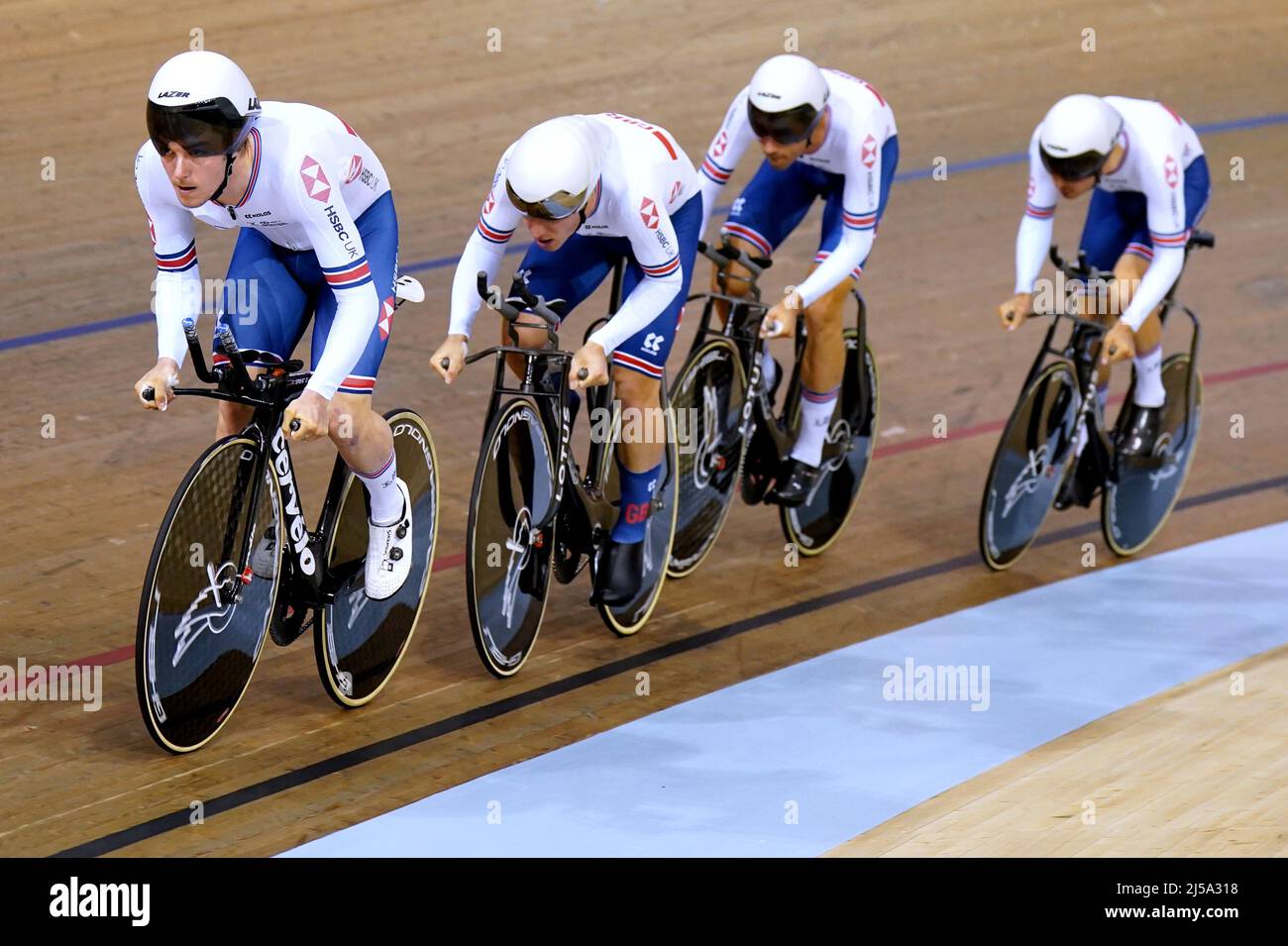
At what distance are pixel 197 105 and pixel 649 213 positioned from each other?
1038 millimetres

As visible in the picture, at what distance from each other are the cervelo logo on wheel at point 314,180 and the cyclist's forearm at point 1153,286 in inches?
87.2

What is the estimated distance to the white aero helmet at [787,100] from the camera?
4148 millimetres

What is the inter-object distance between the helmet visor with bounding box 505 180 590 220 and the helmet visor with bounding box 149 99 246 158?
0.62 meters

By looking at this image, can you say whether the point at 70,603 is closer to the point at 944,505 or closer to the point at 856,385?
the point at 856,385

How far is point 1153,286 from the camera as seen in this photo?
4562 mm

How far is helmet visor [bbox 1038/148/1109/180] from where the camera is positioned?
4.38m

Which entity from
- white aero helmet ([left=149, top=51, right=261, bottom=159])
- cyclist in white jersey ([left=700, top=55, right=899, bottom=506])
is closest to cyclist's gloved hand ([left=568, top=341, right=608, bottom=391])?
cyclist in white jersey ([left=700, top=55, right=899, bottom=506])

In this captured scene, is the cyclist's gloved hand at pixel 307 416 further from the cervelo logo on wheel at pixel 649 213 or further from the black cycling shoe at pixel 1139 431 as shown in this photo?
the black cycling shoe at pixel 1139 431

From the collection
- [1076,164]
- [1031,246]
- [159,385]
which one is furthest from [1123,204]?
[159,385]

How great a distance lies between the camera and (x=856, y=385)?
4.84 meters

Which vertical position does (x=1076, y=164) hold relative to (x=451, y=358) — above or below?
above

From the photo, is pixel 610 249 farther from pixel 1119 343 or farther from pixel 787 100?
pixel 1119 343

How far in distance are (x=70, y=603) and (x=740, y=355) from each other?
1.69m

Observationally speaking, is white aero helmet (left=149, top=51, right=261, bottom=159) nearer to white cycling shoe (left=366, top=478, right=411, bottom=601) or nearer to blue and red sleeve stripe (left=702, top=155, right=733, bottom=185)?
white cycling shoe (left=366, top=478, right=411, bottom=601)
